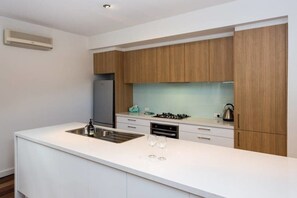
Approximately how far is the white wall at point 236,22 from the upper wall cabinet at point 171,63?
0.36 metres

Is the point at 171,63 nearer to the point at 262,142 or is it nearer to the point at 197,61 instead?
the point at 197,61

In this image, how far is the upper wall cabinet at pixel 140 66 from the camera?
3885 millimetres

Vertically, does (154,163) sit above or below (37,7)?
below

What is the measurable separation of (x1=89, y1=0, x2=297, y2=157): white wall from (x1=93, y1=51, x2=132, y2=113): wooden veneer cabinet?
0.56m

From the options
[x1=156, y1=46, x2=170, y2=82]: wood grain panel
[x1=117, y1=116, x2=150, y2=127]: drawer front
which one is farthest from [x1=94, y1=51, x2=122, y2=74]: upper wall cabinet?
[x1=117, y1=116, x2=150, y2=127]: drawer front

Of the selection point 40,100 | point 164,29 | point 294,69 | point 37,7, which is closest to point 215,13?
point 164,29

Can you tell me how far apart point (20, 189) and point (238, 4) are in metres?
3.57

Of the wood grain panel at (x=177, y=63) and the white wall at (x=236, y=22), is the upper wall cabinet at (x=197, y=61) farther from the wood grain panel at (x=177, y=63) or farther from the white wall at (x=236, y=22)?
the white wall at (x=236, y=22)

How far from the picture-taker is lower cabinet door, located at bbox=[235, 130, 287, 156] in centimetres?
246

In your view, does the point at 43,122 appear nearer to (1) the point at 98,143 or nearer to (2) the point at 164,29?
(1) the point at 98,143

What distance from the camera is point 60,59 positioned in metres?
3.93

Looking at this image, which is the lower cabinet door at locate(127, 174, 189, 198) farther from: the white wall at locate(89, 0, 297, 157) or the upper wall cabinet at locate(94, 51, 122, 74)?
the upper wall cabinet at locate(94, 51, 122, 74)

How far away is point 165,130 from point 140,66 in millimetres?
1430

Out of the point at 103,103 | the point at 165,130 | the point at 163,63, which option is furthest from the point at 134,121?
the point at 163,63
